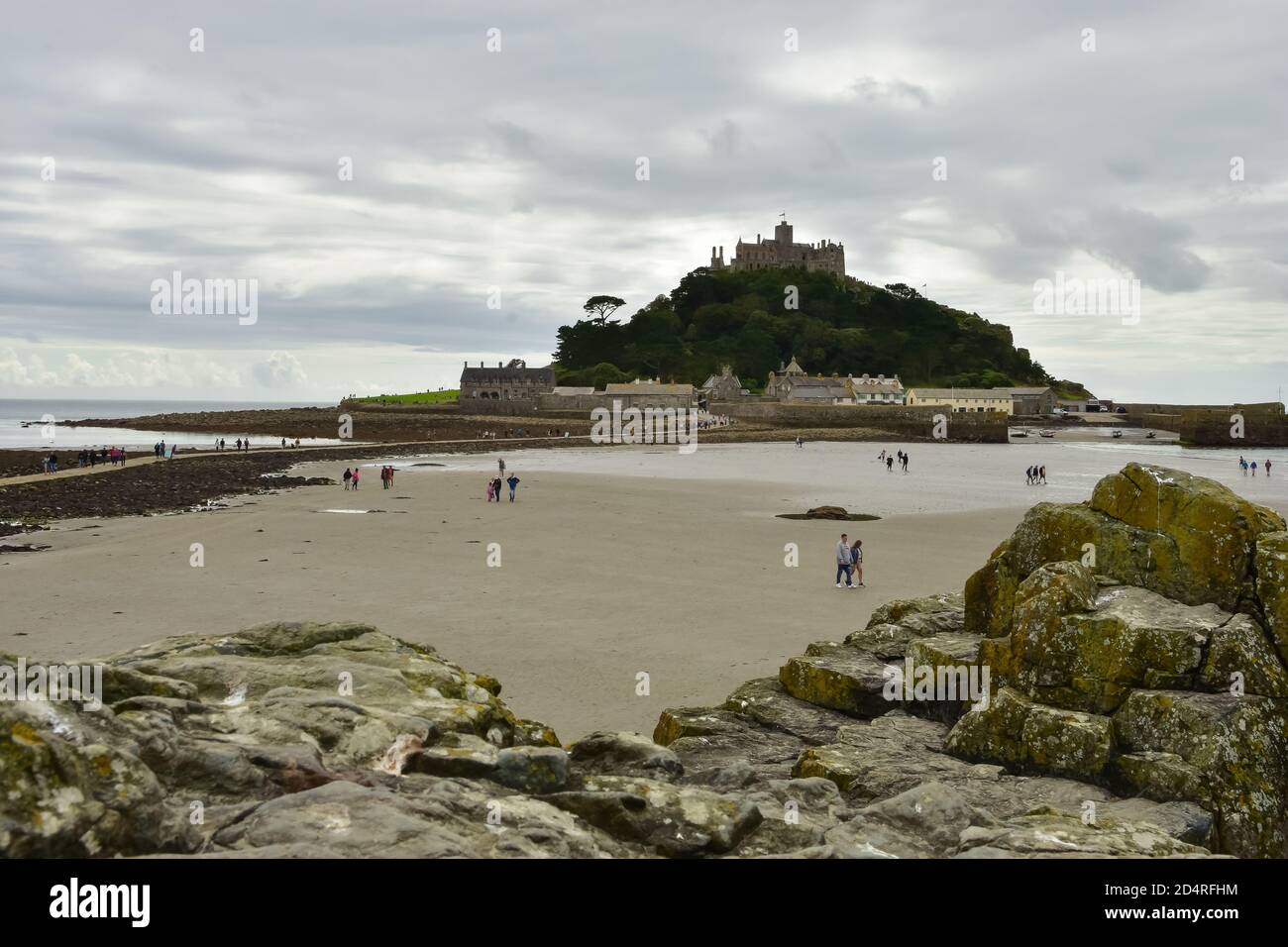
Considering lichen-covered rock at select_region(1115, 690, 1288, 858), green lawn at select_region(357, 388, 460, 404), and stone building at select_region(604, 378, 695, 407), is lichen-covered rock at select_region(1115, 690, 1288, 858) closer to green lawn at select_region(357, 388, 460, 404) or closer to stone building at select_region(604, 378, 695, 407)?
stone building at select_region(604, 378, 695, 407)

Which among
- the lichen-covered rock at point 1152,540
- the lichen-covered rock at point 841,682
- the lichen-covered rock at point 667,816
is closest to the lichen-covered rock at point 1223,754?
the lichen-covered rock at point 1152,540

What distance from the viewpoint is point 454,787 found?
489cm

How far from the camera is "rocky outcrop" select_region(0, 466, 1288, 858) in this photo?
4070 mm

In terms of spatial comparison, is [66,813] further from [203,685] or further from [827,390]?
[827,390]

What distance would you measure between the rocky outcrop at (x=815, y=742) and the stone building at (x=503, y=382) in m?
104

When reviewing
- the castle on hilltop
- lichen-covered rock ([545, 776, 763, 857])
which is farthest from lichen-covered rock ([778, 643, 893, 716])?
the castle on hilltop

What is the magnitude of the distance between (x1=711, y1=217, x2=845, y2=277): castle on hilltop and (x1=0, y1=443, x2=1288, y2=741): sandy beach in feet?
447

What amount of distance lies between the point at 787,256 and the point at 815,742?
167846 millimetres

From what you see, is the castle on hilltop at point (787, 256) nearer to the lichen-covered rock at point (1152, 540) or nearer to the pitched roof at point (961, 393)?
the pitched roof at point (961, 393)

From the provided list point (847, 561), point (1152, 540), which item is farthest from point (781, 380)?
point (1152, 540)

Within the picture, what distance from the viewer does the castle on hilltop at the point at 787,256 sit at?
167000mm

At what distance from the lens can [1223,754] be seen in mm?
6086

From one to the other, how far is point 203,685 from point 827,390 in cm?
11222
